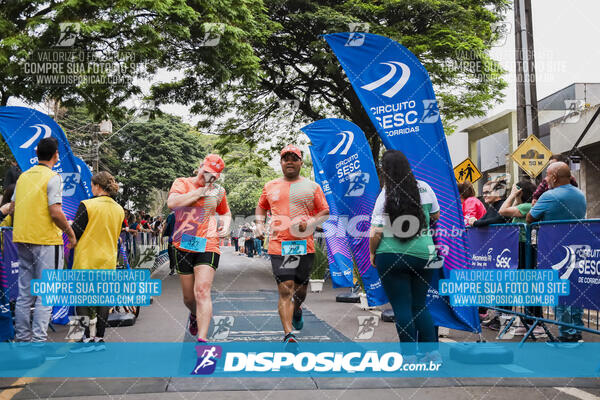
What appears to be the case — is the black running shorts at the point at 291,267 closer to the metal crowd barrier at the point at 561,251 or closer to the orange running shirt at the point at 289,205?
the orange running shirt at the point at 289,205

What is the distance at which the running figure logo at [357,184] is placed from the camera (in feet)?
29.8

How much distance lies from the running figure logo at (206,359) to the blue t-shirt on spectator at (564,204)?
377 cm

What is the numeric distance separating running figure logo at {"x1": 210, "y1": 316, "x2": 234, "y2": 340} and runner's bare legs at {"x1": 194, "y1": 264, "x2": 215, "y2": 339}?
1480 millimetres

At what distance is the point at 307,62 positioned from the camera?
19.8 meters

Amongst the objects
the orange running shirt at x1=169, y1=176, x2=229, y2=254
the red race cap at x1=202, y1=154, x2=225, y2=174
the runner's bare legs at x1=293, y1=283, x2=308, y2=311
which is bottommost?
the runner's bare legs at x1=293, y1=283, x2=308, y2=311

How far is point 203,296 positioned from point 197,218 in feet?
2.49

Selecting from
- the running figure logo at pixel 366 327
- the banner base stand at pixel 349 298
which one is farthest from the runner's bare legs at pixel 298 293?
the banner base stand at pixel 349 298

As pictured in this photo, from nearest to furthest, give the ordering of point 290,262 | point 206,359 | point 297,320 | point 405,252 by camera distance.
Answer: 1. point 405,252
2. point 206,359
3. point 290,262
4. point 297,320

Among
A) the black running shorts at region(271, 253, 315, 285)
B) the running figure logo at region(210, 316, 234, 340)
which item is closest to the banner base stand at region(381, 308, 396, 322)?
the running figure logo at region(210, 316, 234, 340)

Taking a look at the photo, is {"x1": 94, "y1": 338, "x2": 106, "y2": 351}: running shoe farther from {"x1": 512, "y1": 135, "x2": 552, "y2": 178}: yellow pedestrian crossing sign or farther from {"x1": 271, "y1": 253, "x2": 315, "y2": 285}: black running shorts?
{"x1": 512, "y1": 135, "x2": 552, "y2": 178}: yellow pedestrian crossing sign

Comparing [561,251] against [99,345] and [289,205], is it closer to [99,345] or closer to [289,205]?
[289,205]

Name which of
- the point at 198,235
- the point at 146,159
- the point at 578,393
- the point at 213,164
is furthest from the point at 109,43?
the point at 146,159

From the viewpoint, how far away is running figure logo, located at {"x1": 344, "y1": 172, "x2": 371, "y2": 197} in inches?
358

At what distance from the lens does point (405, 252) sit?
A: 4812mm
